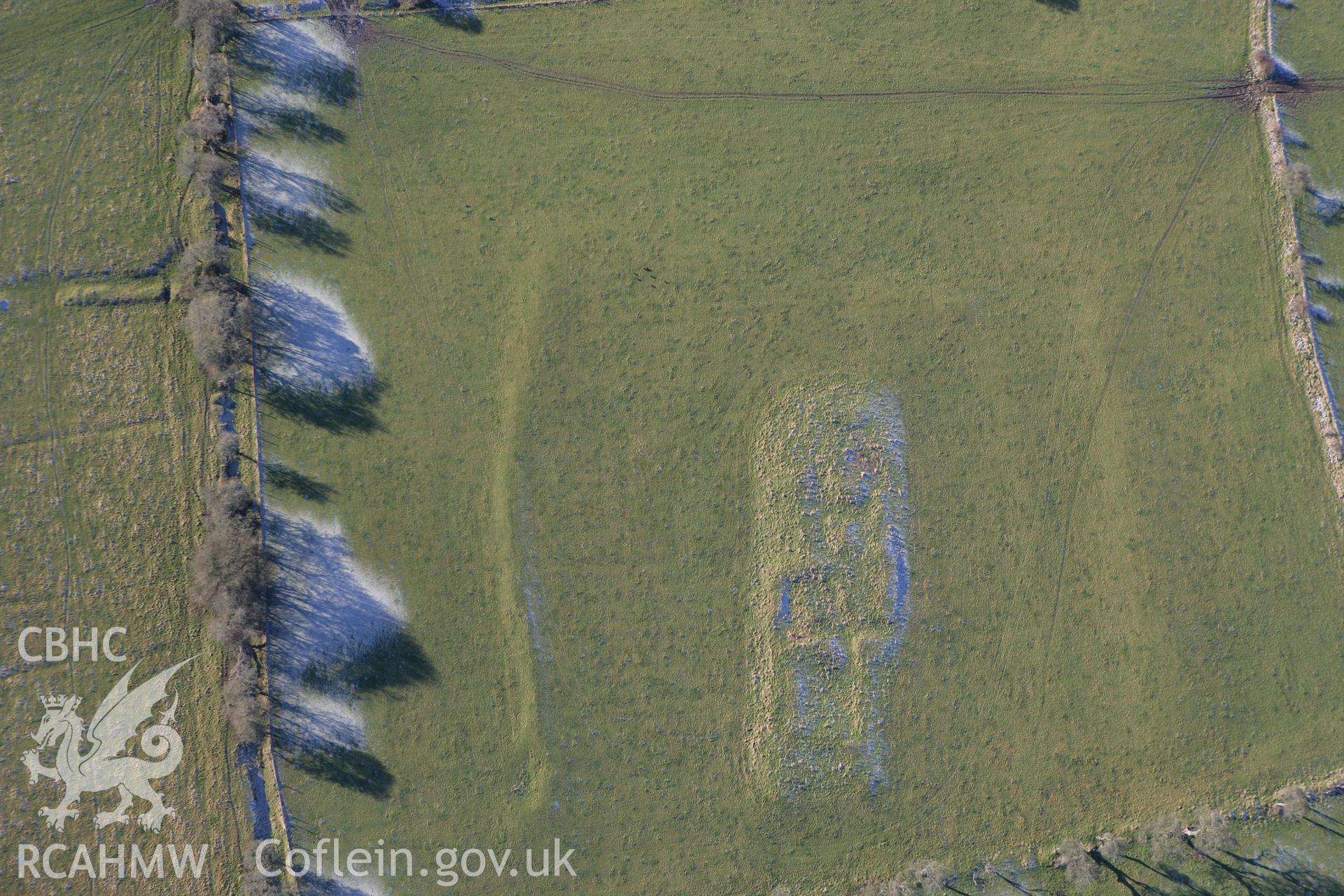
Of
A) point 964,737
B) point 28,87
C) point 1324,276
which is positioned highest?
point 28,87

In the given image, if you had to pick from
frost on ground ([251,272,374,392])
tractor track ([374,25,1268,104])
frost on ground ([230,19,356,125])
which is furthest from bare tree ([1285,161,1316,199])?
frost on ground ([230,19,356,125])

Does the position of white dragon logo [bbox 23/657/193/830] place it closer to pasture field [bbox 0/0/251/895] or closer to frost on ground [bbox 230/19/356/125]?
pasture field [bbox 0/0/251/895]

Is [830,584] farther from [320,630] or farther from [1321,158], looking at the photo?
[1321,158]

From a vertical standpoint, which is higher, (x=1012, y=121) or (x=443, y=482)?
(x=1012, y=121)

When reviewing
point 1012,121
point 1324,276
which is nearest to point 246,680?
point 1012,121

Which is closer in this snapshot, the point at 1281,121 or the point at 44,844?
the point at 44,844

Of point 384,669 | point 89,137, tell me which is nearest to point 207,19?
point 89,137

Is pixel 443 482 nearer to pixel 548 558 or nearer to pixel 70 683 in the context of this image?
pixel 548 558
